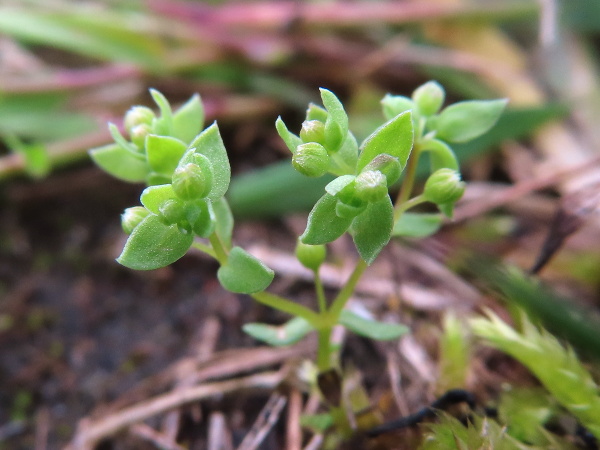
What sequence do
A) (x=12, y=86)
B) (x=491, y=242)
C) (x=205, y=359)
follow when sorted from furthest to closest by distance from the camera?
1. (x=12, y=86)
2. (x=491, y=242)
3. (x=205, y=359)

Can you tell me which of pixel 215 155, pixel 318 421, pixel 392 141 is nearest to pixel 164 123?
pixel 215 155

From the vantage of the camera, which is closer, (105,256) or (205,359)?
(205,359)

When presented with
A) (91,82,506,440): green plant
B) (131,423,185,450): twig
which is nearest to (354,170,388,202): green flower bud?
(91,82,506,440): green plant

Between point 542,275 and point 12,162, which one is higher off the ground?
point 542,275

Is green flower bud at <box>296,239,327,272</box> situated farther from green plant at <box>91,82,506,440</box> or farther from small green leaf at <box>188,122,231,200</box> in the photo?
small green leaf at <box>188,122,231,200</box>

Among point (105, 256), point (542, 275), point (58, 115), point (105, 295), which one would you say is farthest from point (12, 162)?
point (542, 275)

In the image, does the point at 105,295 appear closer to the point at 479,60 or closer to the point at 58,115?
the point at 58,115

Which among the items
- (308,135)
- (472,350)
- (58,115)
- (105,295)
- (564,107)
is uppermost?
(308,135)

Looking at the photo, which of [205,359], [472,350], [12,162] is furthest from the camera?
[12,162]
